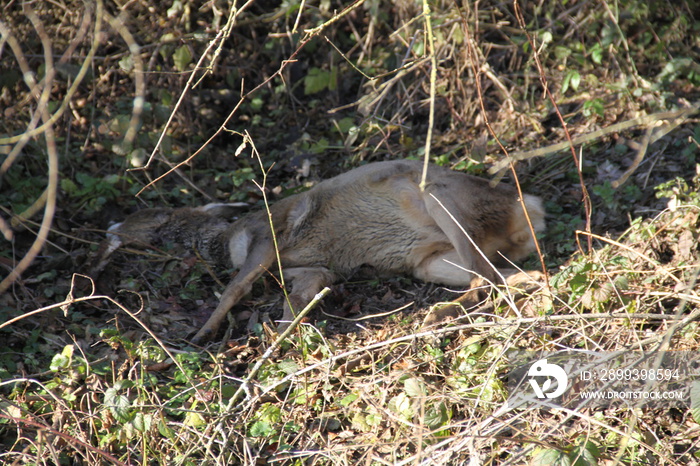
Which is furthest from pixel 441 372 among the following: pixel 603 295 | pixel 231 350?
pixel 231 350

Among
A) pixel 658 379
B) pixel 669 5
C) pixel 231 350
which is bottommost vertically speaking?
pixel 231 350

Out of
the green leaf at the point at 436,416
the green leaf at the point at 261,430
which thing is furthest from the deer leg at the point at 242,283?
the green leaf at the point at 436,416

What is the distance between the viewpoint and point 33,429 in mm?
3740

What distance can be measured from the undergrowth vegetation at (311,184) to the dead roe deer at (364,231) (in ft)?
0.58

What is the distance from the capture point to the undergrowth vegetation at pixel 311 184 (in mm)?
Result: 3393

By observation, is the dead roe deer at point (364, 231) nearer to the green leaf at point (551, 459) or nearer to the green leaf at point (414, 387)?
the green leaf at point (414, 387)

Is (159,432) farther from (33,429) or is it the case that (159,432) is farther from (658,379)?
(658,379)

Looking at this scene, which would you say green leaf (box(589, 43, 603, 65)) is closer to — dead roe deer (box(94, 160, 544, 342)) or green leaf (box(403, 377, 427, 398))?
dead roe deer (box(94, 160, 544, 342))

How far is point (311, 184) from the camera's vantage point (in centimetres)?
627

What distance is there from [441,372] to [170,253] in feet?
9.26

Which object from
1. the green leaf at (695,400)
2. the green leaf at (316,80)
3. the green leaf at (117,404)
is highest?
the green leaf at (316,80)

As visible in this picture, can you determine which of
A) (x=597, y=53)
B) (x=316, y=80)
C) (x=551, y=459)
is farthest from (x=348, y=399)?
(x=597, y=53)

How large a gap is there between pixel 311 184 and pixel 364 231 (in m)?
1.07

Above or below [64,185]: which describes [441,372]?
below
